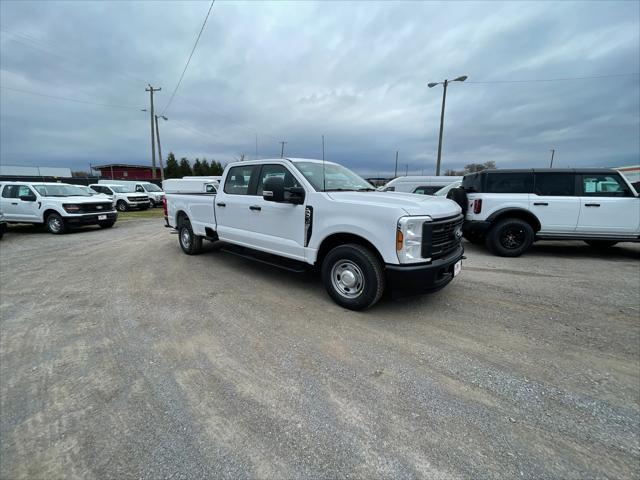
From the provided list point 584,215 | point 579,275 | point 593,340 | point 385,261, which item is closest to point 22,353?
point 385,261

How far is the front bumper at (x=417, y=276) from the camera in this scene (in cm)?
310

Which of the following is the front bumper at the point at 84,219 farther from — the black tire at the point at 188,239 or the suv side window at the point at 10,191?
the black tire at the point at 188,239

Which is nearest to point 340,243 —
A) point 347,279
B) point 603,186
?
point 347,279

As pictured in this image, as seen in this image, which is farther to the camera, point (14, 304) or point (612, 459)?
point (14, 304)

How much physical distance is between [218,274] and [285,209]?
76.7 inches

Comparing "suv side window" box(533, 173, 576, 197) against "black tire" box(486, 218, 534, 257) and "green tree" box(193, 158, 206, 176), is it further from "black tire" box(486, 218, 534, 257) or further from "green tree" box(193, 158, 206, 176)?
"green tree" box(193, 158, 206, 176)

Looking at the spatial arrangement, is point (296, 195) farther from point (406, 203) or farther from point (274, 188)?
point (406, 203)

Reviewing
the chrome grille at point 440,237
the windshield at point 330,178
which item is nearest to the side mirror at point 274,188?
the windshield at point 330,178

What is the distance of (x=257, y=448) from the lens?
1725 mm

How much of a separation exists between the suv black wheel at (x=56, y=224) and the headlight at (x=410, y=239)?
11571 mm

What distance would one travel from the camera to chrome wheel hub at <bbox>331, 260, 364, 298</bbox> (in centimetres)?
352

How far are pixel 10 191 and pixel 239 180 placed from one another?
10.9 meters

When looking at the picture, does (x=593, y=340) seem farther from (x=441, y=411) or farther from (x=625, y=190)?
(x=625, y=190)

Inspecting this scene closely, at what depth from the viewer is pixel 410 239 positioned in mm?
3084
